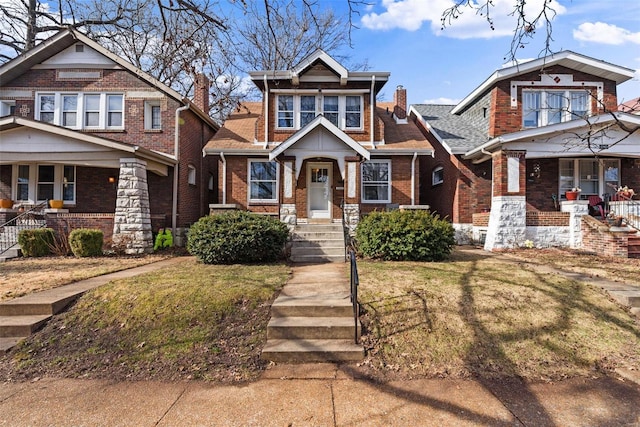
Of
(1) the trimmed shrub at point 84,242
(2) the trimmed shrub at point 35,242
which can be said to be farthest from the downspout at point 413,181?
(2) the trimmed shrub at point 35,242

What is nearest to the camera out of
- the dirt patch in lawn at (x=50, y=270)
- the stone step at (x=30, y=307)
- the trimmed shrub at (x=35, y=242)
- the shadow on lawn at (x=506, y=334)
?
the shadow on lawn at (x=506, y=334)

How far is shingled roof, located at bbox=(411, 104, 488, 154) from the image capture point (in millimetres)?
13711

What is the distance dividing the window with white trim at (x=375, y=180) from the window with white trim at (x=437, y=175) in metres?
3.05

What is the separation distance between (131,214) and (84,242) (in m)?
1.59

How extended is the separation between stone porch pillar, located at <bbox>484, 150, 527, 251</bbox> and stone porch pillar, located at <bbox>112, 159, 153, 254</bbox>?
1177 centimetres

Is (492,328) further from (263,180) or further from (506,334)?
(263,180)

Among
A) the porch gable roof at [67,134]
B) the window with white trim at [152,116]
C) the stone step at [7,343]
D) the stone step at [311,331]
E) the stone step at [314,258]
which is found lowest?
the stone step at [7,343]

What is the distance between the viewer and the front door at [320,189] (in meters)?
13.8

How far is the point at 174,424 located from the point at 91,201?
1336 cm

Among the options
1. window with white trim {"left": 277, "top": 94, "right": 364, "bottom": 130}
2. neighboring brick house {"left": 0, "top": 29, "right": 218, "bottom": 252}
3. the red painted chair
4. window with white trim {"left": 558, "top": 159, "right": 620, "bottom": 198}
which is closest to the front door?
window with white trim {"left": 277, "top": 94, "right": 364, "bottom": 130}

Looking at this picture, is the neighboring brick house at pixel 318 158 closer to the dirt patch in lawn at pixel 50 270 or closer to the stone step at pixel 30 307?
the dirt patch in lawn at pixel 50 270

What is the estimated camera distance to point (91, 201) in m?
13.6

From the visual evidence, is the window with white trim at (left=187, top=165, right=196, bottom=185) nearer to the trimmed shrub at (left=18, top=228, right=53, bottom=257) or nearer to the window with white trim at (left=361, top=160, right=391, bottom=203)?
the trimmed shrub at (left=18, top=228, right=53, bottom=257)

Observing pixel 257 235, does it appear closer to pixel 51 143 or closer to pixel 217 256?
pixel 217 256
